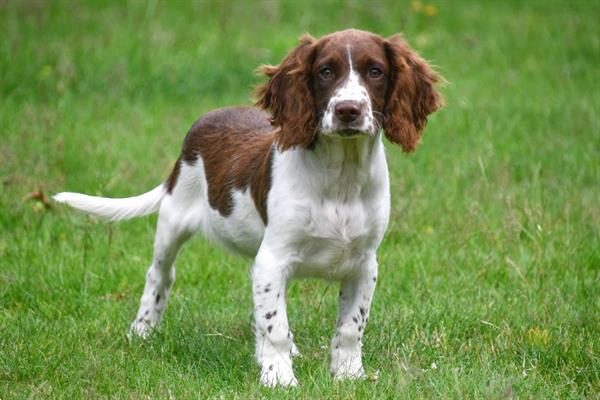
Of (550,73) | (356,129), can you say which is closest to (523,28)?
(550,73)

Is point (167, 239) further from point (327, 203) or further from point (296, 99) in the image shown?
point (296, 99)

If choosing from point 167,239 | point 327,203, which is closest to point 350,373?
point 327,203

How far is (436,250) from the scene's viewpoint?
6.05 m

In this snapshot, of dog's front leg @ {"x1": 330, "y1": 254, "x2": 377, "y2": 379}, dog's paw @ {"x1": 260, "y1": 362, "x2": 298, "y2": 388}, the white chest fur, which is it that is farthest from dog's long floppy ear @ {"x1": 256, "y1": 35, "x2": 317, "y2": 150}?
dog's paw @ {"x1": 260, "y1": 362, "x2": 298, "y2": 388}

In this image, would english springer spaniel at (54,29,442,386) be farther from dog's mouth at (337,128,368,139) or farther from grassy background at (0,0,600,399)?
grassy background at (0,0,600,399)

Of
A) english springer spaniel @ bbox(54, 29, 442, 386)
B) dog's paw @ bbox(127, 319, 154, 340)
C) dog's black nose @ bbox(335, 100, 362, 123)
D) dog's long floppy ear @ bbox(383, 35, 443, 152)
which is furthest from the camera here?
dog's paw @ bbox(127, 319, 154, 340)

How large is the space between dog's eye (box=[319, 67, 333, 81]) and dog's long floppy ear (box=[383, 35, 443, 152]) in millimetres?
285

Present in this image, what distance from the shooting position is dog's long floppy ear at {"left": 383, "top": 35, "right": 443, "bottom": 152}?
441 centimetres

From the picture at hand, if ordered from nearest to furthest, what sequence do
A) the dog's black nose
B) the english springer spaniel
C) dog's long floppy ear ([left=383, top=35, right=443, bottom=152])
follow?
the dog's black nose, the english springer spaniel, dog's long floppy ear ([left=383, top=35, right=443, bottom=152])

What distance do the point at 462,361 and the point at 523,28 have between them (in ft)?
23.7

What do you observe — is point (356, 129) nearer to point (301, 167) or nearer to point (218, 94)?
point (301, 167)

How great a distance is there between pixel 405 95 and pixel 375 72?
195 millimetres

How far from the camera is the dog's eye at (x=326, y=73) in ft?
14.0

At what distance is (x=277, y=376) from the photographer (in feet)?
14.2
